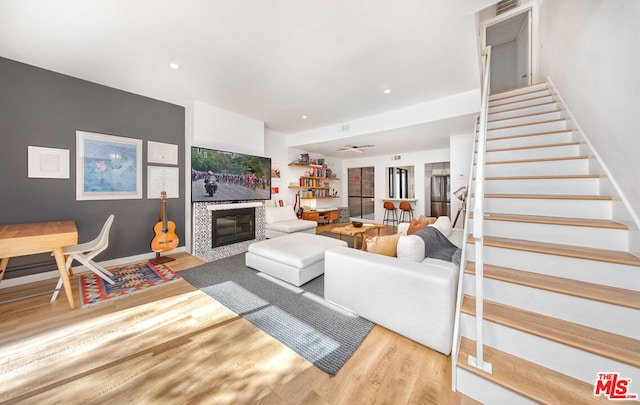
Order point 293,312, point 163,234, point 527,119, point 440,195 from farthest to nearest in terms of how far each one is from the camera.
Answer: point 440,195, point 163,234, point 527,119, point 293,312

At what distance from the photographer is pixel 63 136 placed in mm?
2934

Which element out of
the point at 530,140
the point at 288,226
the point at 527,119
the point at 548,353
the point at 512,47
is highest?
the point at 512,47

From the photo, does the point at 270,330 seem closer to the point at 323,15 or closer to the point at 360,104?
the point at 323,15

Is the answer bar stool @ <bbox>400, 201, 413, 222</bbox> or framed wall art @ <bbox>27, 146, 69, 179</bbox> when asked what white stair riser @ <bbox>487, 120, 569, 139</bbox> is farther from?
framed wall art @ <bbox>27, 146, 69, 179</bbox>

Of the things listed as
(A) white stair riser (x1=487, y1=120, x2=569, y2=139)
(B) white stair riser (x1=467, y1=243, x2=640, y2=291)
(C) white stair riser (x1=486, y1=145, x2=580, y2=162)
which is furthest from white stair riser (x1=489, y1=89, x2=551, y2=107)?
(B) white stair riser (x1=467, y1=243, x2=640, y2=291)

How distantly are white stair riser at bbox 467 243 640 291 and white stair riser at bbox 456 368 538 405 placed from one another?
0.88 meters

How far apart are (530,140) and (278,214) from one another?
4576 mm

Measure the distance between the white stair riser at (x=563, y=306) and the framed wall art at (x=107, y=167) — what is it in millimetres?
4647

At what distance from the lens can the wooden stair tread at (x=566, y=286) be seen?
1.23 meters

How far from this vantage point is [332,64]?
2.77 metres

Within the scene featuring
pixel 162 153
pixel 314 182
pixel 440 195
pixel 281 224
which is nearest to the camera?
pixel 162 153

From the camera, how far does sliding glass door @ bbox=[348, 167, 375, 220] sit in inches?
318

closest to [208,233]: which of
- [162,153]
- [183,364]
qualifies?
[162,153]

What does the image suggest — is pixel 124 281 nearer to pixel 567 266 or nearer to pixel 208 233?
pixel 208 233
